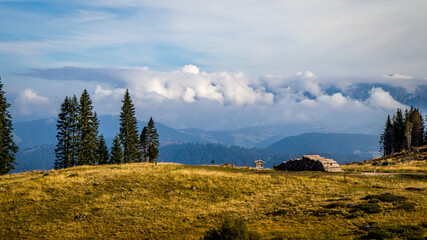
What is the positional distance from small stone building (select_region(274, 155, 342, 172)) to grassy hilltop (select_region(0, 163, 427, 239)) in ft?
23.7

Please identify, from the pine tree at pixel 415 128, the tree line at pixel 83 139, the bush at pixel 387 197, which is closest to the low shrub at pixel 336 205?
the bush at pixel 387 197

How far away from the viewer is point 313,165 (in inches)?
2405

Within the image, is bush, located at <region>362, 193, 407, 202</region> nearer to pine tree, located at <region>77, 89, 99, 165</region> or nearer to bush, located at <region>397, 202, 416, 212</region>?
bush, located at <region>397, 202, 416, 212</region>

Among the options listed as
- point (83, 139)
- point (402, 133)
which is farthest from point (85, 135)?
point (402, 133)

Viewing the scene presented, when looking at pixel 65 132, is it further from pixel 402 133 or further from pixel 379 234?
pixel 402 133

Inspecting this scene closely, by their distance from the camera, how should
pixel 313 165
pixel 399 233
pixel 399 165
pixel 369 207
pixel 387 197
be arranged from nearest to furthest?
pixel 399 233 → pixel 369 207 → pixel 387 197 → pixel 313 165 → pixel 399 165

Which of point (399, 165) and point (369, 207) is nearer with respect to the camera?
point (369, 207)

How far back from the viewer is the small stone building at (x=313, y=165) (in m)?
59.2

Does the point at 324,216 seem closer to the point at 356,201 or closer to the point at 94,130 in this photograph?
the point at 356,201

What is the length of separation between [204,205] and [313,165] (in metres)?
29.1

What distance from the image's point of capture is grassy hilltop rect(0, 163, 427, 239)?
3228 cm

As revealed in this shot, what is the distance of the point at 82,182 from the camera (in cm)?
4706

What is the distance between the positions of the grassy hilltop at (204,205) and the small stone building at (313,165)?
722 cm

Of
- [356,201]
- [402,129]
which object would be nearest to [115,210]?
[356,201]
